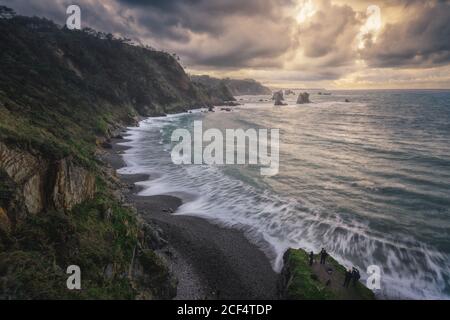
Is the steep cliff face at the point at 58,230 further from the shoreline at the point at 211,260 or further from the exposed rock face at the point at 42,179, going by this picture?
the shoreline at the point at 211,260

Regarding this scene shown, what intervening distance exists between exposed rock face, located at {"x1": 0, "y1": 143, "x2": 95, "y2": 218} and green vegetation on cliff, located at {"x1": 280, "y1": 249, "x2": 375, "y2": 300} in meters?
13.1

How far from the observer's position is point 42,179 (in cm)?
1555

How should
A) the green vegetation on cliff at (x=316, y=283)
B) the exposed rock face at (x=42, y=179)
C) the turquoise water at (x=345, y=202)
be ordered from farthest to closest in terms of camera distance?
the turquoise water at (x=345, y=202), the green vegetation on cliff at (x=316, y=283), the exposed rock face at (x=42, y=179)

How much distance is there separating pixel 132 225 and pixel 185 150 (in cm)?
3634

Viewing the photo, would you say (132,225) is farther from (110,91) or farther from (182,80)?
(182,80)

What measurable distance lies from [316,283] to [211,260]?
6.85m

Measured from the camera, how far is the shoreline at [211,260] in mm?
16875

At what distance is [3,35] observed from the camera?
175 feet

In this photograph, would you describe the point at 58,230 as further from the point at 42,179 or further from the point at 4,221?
the point at 42,179

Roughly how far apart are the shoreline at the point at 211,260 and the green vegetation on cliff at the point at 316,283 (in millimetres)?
1388

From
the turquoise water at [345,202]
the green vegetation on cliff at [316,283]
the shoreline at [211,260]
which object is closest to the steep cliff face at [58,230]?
the shoreline at [211,260]

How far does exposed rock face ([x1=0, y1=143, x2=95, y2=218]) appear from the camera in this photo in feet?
47.1

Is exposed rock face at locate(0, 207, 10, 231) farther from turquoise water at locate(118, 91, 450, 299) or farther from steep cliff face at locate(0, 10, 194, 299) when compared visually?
turquoise water at locate(118, 91, 450, 299)

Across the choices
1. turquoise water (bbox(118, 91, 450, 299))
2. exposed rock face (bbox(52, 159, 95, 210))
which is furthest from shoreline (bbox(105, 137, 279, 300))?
exposed rock face (bbox(52, 159, 95, 210))
